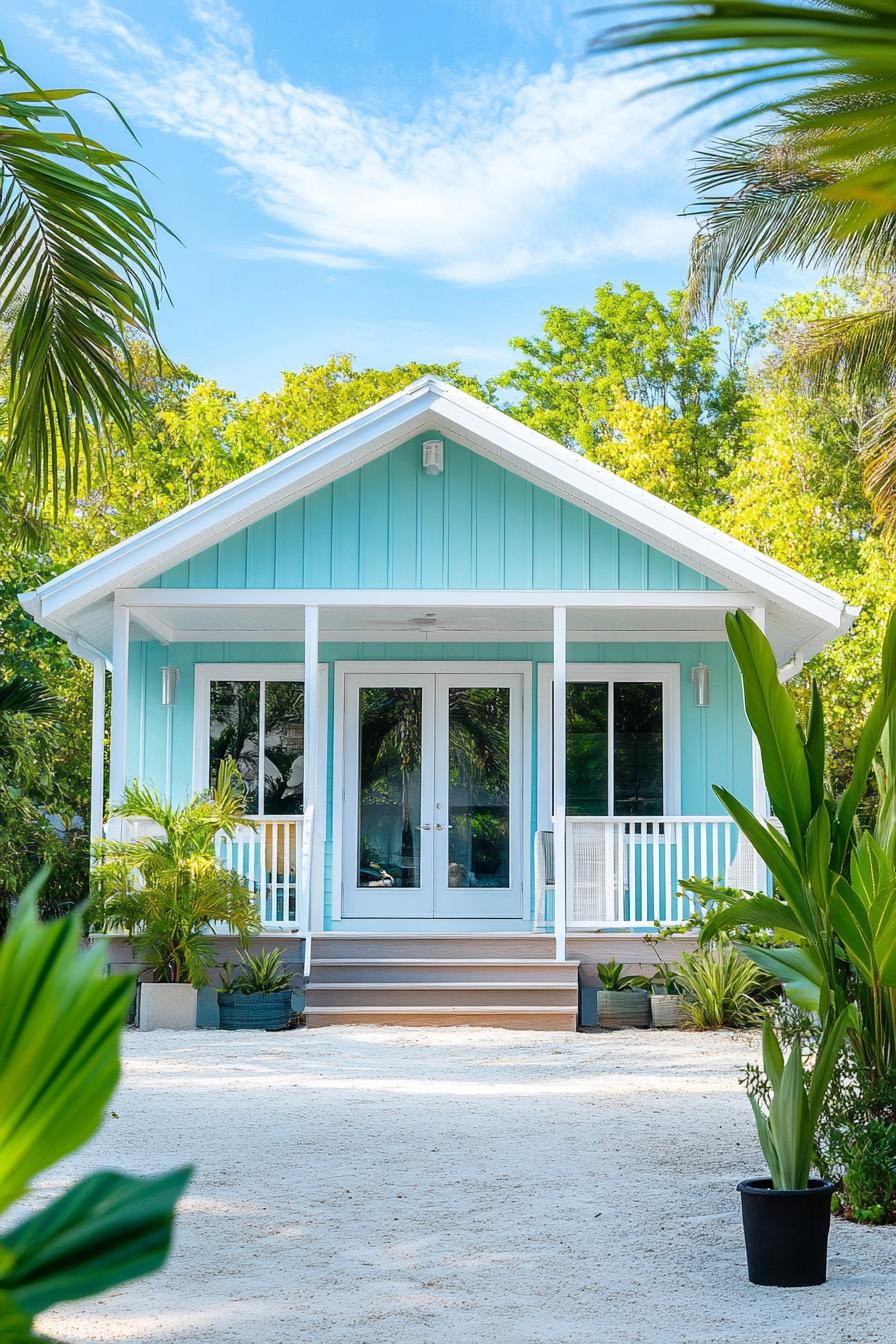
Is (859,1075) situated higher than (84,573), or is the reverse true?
(84,573)

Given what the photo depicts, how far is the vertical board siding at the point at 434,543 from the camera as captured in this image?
1203 cm

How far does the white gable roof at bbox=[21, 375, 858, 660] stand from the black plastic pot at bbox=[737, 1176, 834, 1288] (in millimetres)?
7382

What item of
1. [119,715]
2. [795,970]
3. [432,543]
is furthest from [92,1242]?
[432,543]

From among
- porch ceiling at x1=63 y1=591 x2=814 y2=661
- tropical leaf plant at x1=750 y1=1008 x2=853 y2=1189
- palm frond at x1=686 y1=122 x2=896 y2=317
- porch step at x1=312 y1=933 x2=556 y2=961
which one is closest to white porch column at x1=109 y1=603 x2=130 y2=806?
porch ceiling at x1=63 y1=591 x2=814 y2=661

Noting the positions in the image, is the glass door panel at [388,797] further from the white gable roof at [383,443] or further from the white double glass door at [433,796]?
the white gable roof at [383,443]

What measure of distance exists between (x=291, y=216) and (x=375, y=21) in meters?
6.45

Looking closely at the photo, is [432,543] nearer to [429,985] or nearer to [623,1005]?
[429,985]

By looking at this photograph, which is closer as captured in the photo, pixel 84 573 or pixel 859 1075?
pixel 859 1075

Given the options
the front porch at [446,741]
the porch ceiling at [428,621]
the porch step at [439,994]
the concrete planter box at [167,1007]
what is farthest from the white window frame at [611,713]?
the concrete planter box at [167,1007]

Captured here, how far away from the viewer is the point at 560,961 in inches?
451

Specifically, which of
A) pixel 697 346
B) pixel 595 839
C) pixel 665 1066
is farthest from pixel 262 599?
pixel 697 346

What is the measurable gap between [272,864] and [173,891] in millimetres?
1336

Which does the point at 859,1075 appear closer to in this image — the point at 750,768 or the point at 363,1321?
the point at 363,1321

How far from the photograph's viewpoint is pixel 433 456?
12.1m
